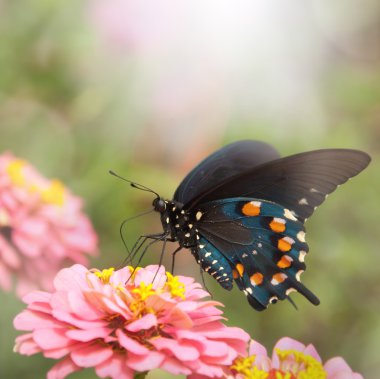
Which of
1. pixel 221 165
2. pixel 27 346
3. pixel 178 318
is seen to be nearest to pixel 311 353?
pixel 178 318

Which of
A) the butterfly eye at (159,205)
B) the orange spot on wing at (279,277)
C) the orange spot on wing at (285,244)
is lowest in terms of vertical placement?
the orange spot on wing at (279,277)

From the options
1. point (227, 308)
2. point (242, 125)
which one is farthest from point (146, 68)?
point (227, 308)

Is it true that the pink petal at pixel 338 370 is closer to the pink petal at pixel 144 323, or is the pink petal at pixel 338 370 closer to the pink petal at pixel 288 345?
the pink petal at pixel 288 345

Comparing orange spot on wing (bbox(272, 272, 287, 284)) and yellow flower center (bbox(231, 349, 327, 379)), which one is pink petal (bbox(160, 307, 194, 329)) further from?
orange spot on wing (bbox(272, 272, 287, 284))

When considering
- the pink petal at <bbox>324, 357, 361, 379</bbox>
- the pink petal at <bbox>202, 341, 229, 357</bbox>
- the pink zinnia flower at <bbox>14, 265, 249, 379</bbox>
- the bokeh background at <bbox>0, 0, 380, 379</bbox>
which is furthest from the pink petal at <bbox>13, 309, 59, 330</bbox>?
the bokeh background at <bbox>0, 0, 380, 379</bbox>

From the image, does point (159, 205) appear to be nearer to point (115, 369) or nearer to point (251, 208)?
point (251, 208)

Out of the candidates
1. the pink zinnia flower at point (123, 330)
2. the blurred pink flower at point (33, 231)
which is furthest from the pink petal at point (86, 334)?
the blurred pink flower at point (33, 231)

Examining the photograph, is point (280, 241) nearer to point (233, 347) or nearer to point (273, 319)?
point (233, 347)
